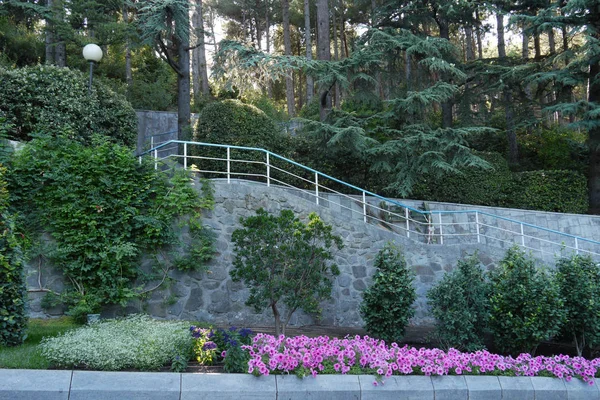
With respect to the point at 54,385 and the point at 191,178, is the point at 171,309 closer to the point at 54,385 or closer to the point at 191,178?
the point at 191,178

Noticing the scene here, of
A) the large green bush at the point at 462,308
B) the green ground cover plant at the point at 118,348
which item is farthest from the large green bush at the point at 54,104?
the large green bush at the point at 462,308

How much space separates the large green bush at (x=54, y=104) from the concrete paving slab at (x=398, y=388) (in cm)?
721

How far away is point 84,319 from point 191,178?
282 centimetres

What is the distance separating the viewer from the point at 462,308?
6766mm

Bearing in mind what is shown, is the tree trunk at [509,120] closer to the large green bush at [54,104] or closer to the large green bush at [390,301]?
A: the large green bush at [390,301]

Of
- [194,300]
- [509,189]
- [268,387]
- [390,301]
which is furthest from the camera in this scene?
[509,189]

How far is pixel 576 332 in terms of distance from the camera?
720cm

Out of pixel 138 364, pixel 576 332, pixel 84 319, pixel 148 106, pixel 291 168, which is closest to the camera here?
pixel 138 364

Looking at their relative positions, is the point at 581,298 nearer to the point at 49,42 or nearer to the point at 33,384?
the point at 33,384

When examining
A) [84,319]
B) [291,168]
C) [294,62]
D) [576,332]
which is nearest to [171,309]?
[84,319]

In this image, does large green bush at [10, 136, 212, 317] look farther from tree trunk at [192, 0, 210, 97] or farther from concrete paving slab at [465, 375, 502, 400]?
tree trunk at [192, 0, 210, 97]

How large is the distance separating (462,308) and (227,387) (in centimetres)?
332

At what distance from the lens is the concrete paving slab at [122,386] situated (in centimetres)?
475

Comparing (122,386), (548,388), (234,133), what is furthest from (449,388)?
(234,133)
